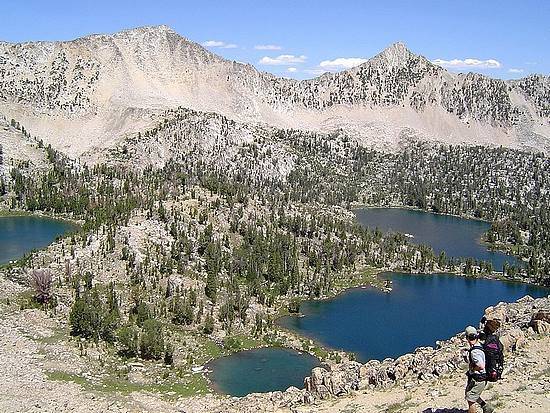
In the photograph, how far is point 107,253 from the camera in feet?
265

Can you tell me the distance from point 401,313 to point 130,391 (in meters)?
45.4

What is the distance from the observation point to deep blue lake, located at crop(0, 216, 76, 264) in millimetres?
97875

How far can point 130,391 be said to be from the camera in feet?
172

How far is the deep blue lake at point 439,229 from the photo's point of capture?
125500 mm

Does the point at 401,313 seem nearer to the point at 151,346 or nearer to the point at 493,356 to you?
the point at 151,346

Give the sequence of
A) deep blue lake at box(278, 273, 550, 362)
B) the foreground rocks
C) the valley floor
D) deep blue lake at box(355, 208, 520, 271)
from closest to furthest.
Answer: the valley floor < the foreground rocks < deep blue lake at box(278, 273, 550, 362) < deep blue lake at box(355, 208, 520, 271)

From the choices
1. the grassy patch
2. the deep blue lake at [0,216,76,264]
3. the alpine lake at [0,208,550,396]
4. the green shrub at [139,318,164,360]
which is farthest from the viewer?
the deep blue lake at [0,216,76,264]

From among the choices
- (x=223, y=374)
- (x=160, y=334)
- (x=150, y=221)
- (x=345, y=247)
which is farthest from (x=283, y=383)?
(x=345, y=247)

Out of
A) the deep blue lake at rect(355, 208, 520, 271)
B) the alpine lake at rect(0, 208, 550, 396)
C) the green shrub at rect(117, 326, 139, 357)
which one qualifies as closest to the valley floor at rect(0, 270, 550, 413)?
the green shrub at rect(117, 326, 139, 357)

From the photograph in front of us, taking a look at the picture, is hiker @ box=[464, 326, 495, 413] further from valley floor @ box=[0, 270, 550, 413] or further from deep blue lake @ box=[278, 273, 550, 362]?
deep blue lake @ box=[278, 273, 550, 362]

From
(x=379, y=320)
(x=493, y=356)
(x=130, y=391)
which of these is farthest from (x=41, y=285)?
(x=493, y=356)

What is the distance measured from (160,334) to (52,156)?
10649 centimetres

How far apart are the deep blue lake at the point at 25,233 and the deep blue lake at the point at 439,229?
245 ft

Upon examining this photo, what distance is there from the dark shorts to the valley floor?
4.02 m
